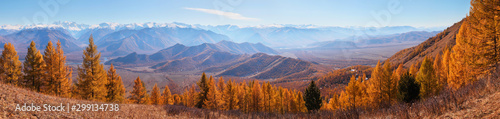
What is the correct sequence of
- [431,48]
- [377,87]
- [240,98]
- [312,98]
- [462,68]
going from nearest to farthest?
[462,68], [377,87], [312,98], [240,98], [431,48]

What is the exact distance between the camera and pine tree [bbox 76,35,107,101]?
30.7 meters

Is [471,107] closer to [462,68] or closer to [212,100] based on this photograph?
[462,68]

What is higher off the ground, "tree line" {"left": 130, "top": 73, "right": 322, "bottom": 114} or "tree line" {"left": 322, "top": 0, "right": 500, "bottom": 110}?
"tree line" {"left": 322, "top": 0, "right": 500, "bottom": 110}

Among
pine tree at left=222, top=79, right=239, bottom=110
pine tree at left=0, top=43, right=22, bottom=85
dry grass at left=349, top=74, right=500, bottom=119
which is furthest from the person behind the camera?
pine tree at left=222, top=79, right=239, bottom=110

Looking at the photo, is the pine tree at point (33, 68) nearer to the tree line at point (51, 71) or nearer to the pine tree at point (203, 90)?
the tree line at point (51, 71)

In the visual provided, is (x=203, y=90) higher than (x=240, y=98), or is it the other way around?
(x=203, y=90)

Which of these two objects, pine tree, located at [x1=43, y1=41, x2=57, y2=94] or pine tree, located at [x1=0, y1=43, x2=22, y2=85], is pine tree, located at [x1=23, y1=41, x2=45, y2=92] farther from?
pine tree, located at [x1=0, y1=43, x2=22, y2=85]

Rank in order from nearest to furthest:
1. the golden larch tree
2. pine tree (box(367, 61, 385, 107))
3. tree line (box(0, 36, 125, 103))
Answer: tree line (box(0, 36, 125, 103)), pine tree (box(367, 61, 385, 107)), the golden larch tree

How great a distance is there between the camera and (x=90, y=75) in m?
30.7

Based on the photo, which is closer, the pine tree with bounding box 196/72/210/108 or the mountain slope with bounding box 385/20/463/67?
the pine tree with bounding box 196/72/210/108

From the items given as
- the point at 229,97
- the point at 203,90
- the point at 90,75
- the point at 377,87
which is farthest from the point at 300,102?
the point at 90,75

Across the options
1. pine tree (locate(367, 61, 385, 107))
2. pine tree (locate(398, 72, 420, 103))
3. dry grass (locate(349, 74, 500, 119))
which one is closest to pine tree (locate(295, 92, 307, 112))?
pine tree (locate(367, 61, 385, 107))

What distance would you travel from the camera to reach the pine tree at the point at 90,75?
30666 millimetres

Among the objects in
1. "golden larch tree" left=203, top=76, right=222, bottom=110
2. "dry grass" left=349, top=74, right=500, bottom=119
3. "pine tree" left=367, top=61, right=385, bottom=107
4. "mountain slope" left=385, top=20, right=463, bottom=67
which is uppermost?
"mountain slope" left=385, top=20, right=463, bottom=67
